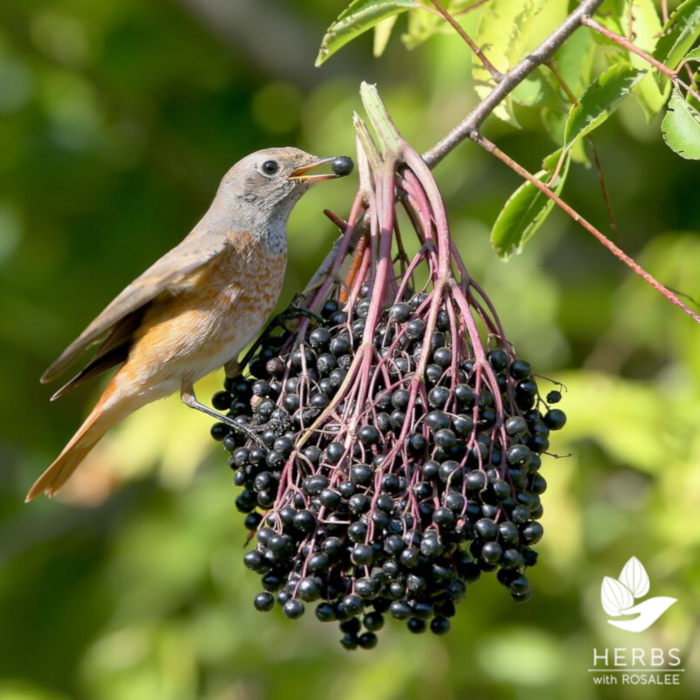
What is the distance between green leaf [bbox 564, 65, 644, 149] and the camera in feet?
9.87

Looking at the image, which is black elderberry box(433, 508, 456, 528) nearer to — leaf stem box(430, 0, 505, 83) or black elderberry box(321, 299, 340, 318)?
black elderberry box(321, 299, 340, 318)

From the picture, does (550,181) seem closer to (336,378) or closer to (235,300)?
(336,378)

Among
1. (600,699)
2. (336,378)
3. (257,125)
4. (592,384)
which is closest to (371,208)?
(336,378)

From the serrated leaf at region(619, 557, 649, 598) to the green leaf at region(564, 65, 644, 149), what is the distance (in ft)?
8.66

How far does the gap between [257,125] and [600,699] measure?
15.2 feet

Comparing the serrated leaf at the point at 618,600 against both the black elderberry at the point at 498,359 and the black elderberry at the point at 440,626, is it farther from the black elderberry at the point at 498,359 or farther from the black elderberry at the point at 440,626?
the black elderberry at the point at 498,359

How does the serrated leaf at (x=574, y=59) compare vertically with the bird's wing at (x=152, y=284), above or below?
above

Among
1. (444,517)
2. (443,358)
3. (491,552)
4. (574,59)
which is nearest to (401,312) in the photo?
(443,358)

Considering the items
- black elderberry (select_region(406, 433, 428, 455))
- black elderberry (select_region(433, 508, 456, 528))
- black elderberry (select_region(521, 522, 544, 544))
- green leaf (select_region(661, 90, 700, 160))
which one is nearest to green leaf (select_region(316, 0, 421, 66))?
green leaf (select_region(661, 90, 700, 160))

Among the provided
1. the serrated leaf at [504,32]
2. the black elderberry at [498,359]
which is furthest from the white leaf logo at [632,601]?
the serrated leaf at [504,32]

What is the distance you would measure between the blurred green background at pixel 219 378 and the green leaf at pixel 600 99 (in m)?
2.56

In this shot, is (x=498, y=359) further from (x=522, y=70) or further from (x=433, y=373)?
(x=522, y=70)

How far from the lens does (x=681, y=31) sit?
3.00 metres

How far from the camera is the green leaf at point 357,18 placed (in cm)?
329
